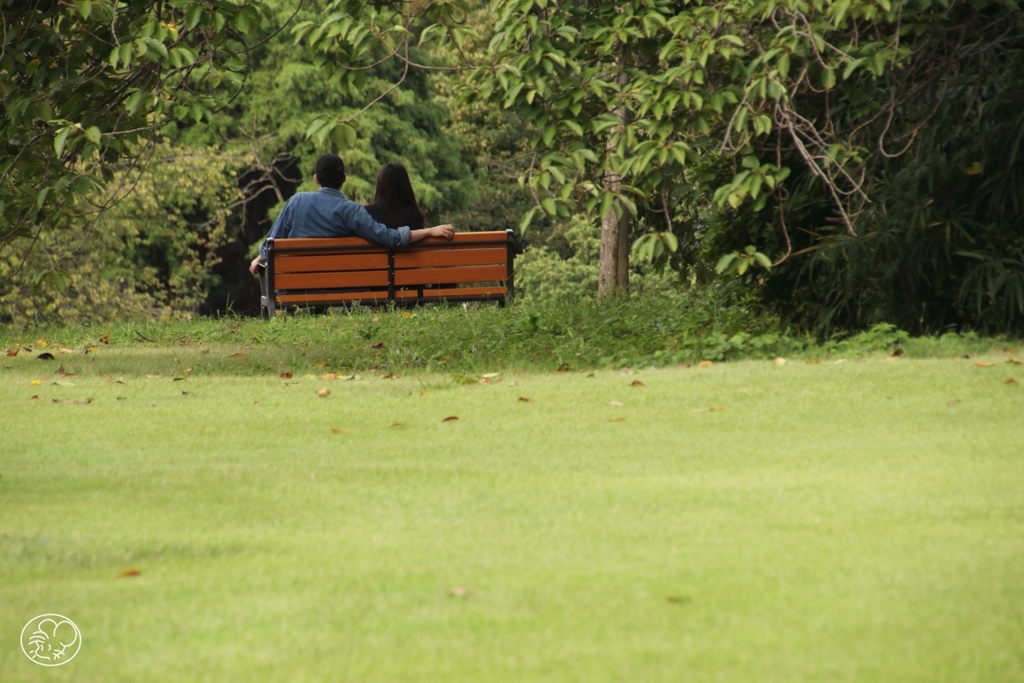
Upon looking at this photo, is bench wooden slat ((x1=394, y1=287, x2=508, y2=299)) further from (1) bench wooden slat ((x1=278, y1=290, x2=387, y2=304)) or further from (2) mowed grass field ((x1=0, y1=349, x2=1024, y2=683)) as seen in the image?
(2) mowed grass field ((x1=0, y1=349, x2=1024, y2=683))

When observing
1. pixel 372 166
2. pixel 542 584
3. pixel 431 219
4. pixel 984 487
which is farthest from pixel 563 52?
pixel 431 219

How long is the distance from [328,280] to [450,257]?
1312 millimetres

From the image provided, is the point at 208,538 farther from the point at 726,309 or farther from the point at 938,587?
the point at 726,309

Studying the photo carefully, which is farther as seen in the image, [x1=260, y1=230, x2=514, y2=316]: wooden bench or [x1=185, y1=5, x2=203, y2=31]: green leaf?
[x1=260, y1=230, x2=514, y2=316]: wooden bench

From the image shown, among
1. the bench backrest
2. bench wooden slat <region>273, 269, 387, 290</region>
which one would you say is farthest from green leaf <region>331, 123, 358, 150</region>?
bench wooden slat <region>273, 269, 387, 290</region>

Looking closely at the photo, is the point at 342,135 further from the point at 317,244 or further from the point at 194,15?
the point at 317,244

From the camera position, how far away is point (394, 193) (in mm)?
14000

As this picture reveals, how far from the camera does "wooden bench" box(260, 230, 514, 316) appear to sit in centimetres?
1338

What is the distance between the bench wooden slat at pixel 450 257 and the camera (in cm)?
1382

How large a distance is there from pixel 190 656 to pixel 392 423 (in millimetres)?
3671

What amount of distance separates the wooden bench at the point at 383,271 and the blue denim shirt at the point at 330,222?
0.49 ft

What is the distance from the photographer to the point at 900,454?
5.50m

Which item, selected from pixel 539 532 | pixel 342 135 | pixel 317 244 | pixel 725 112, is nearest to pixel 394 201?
pixel 317 244

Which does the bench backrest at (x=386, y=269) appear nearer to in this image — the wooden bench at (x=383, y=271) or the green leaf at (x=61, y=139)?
the wooden bench at (x=383, y=271)
